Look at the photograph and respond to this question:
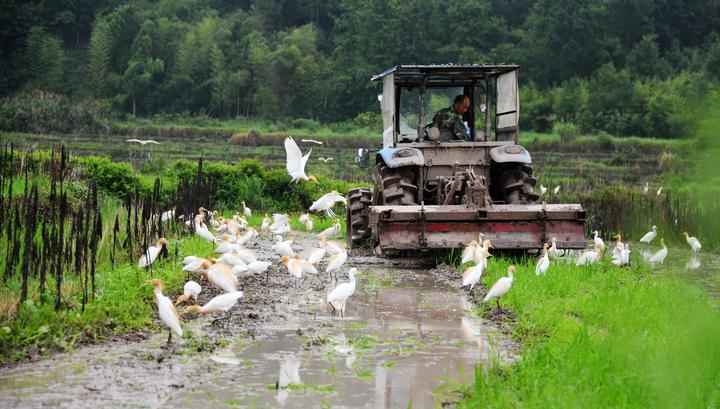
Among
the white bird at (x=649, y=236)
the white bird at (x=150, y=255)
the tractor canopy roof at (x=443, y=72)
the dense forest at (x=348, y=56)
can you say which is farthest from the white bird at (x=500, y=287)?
the dense forest at (x=348, y=56)

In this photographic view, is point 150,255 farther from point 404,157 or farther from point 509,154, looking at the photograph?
point 509,154

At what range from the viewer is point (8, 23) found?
53.6 meters

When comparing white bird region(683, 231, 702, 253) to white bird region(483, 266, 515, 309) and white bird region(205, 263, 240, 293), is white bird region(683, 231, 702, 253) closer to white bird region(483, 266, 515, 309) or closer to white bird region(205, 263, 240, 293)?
white bird region(483, 266, 515, 309)

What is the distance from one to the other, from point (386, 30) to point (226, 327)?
162ft

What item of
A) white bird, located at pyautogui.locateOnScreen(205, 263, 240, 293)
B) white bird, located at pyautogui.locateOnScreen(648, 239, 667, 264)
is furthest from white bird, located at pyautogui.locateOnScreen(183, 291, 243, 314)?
white bird, located at pyautogui.locateOnScreen(648, 239, 667, 264)

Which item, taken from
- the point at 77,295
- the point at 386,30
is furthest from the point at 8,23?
the point at 77,295

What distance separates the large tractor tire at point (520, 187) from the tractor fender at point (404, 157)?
125 centimetres

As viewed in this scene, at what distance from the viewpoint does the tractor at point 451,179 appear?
36.1 feet

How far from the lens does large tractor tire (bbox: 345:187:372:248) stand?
13484 mm

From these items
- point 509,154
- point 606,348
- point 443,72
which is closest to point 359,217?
point 443,72

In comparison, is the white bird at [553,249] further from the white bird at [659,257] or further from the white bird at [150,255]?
the white bird at [150,255]

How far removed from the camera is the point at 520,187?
12.1m

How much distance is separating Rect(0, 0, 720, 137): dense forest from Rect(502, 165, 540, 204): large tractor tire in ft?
108

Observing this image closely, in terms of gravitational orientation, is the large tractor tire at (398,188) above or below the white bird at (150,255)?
above
